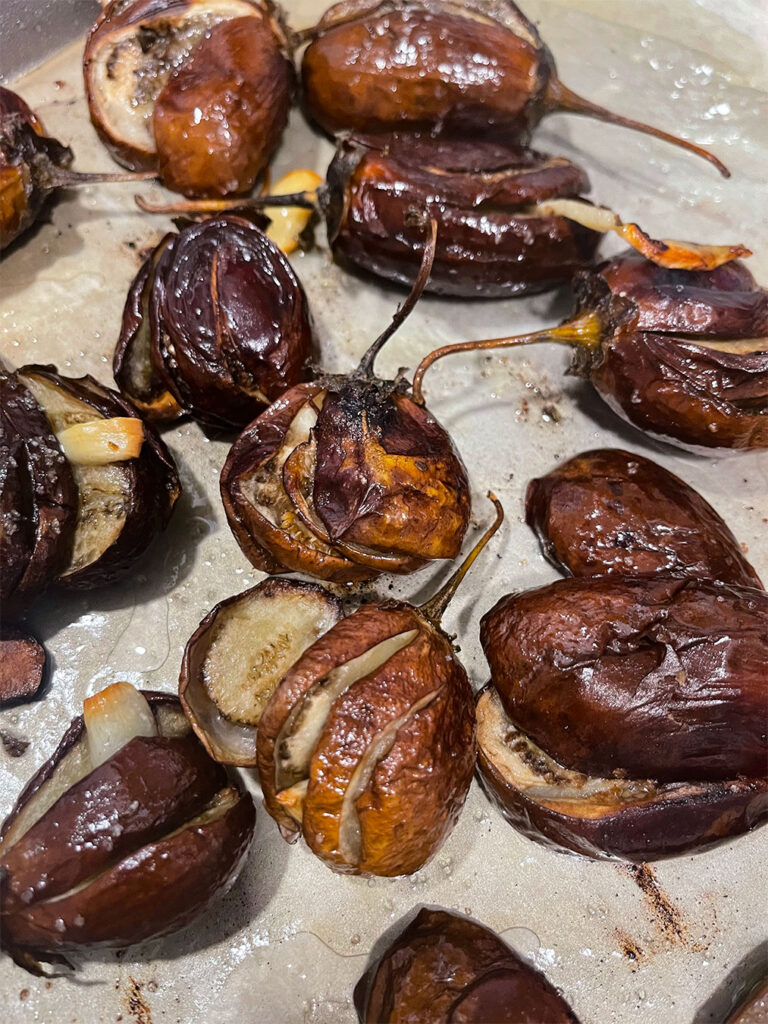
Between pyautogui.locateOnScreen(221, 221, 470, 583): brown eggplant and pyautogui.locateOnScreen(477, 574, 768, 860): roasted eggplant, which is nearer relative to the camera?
pyautogui.locateOnScreen(477, 574, 768, 860): roasted eggplant

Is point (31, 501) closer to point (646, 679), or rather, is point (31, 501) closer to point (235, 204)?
point (235, 204)

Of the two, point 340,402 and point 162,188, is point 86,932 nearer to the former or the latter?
point 340,402

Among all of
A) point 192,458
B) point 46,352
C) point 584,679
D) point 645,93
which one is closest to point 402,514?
point 584,679

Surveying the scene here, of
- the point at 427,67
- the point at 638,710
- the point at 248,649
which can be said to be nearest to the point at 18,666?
the point at 248,649

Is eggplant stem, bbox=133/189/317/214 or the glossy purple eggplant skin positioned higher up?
eggplant stem, bbox=133/189/317/214

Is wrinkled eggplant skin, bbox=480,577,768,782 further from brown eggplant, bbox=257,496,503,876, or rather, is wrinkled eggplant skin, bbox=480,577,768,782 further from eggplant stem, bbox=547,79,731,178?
eggplant stem, bbox=547,79,731,178

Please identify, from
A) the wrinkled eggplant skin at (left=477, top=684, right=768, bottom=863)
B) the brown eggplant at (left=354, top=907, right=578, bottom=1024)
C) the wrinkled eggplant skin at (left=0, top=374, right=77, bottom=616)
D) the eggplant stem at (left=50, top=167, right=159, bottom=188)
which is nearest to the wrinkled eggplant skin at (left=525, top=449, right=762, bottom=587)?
the wrinkled eggplant skin at (left=477, top=684, right=768, bottom=863)
